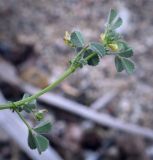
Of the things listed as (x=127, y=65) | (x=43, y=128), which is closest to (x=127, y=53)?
(x=127, y=65)

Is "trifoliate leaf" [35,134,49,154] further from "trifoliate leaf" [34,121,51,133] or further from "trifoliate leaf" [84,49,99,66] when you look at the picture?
"trifoliate leaf" [84,49,99,66]

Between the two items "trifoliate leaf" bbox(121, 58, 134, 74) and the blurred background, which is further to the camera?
the blurred background

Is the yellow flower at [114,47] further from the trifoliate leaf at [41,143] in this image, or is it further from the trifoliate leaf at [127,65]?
the trifoliate leaf at [41,143]

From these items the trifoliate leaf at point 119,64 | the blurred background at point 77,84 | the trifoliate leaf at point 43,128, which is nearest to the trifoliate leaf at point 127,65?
the trifoliate leaf at point 119,64

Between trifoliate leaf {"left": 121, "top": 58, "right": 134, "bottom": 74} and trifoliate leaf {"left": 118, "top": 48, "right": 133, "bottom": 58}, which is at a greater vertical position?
trifoliate leaf {"left": 118, "top": 48, "right": 133, "bottom": 58}

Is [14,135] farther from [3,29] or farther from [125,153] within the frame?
[3,29]

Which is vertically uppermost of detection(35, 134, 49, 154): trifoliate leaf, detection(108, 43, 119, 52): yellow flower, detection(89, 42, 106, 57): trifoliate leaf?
detection(108, 43, 119, 52): yellow flower

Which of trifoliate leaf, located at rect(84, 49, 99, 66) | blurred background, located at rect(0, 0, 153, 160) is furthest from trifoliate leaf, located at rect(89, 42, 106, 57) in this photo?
blurred background, located at rect(0, 0, 153, 160)

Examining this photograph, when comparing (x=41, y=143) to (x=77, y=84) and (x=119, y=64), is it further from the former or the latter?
(x=77, y=84)

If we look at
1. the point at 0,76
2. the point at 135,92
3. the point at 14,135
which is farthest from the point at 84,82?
the point at 14,135
